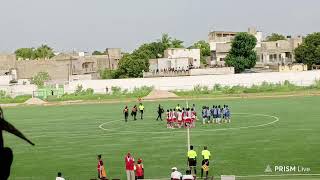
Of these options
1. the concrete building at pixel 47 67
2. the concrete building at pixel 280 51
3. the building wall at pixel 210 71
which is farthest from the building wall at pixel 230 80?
the concrete building at pixel 280 51

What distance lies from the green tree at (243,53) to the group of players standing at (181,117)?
5991 centimetres

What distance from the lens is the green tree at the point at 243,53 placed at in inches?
3676

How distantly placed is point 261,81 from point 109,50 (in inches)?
2584

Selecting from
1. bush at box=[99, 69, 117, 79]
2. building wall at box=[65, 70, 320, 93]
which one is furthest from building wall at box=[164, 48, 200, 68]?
building wall at box=[65, 70, 320, 93]

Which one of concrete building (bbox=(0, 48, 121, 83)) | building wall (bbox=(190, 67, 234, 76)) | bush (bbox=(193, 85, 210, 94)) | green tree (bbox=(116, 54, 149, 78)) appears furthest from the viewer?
concrete building (bbox=(0, 48, 121, 83))

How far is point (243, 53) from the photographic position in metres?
94.2

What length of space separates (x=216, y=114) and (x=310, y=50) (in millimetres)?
65705

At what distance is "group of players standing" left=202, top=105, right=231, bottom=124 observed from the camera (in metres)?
35.8

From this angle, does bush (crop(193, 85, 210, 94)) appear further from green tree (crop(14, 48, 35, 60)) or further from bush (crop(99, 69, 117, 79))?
green tree (crop(14, 48, 35, 60))

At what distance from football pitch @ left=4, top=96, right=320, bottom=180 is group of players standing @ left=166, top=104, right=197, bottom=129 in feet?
1.93

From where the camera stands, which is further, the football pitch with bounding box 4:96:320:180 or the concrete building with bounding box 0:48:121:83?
the concrete building with bounding box 0:48:121:83

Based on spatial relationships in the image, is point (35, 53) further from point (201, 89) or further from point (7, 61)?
point (201, 89)

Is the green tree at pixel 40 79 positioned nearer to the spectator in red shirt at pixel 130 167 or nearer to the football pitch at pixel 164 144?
the football pitch at pixel 164 144

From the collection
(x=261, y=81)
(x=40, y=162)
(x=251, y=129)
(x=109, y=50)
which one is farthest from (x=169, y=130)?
(x=109, y=50)
